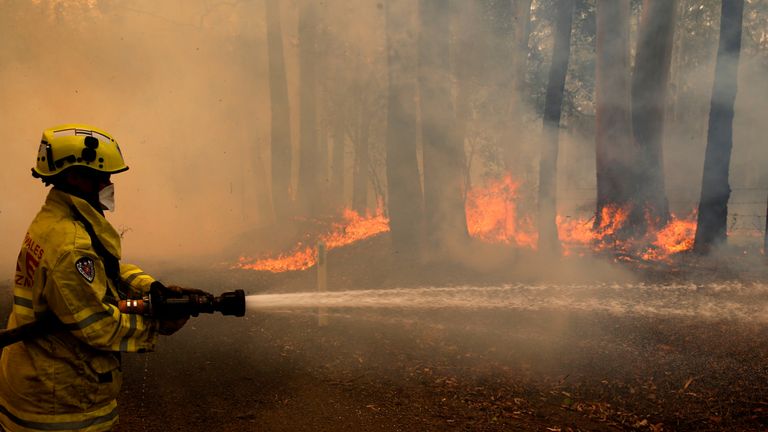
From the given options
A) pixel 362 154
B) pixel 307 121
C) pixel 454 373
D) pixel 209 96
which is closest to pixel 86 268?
pixel 454 373

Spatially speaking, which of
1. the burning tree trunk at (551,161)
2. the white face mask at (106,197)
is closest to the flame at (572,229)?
the burning tree trunk at (551,161)

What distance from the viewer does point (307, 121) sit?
19438mm

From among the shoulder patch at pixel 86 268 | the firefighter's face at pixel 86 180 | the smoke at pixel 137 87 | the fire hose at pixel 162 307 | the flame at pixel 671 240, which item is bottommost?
the flame at pixel 671 240

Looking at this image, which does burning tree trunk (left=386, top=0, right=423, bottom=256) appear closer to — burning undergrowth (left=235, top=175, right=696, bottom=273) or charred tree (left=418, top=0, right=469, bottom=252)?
charred tree (left=418, top=0, right=469, bottom=252)

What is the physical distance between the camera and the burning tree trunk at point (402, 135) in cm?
1136

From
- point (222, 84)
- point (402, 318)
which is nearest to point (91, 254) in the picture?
point (402, 318)

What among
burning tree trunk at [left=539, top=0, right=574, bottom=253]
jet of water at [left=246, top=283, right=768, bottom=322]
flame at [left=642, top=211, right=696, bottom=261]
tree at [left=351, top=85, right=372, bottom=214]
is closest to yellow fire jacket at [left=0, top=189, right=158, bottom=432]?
jet of water at [left=246, top=283, right=768, bottom=322]

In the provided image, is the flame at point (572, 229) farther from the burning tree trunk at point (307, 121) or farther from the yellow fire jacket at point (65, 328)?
the yellow fire jacket at point (65, 328)

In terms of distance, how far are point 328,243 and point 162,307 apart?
481 inches

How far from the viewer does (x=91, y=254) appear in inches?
102

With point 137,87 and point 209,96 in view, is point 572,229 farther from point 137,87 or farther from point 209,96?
point 137,87

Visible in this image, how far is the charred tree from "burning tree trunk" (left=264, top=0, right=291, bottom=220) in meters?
8.69

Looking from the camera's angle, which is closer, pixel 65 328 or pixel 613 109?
pixel 65 328

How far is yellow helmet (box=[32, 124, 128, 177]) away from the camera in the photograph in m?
2.74
